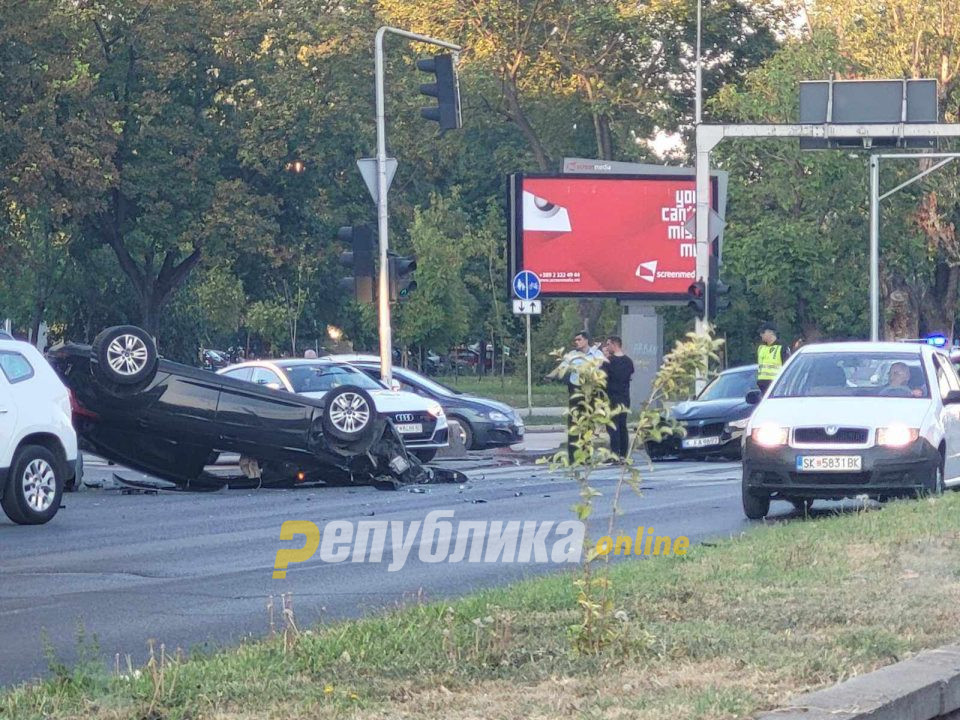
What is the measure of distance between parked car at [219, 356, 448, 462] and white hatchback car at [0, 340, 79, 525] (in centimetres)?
641

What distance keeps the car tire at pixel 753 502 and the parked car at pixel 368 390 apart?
26.0 ft

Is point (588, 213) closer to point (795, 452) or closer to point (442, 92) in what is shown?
point (442, 92)

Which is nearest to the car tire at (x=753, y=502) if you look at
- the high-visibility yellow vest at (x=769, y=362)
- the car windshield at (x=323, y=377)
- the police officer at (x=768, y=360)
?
the car windshield at (x=323, y=377)

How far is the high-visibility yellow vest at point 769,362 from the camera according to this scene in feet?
84.4

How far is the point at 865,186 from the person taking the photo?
51562 mm

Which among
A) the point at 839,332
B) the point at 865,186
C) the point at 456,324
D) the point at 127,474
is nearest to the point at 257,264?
the point at 456,324

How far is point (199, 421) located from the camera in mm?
19062

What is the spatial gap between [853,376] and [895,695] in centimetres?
995

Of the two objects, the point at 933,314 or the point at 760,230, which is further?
the point at 933,314

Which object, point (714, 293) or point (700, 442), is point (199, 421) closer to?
point (700, 442)

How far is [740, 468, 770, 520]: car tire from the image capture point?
15.2 m

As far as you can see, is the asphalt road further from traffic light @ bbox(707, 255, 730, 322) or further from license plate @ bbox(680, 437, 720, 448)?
traffic light @ bbox(707, 255, 730, 322)

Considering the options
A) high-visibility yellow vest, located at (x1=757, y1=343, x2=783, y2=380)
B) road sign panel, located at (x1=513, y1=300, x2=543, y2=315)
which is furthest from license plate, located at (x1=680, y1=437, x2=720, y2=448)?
road sign panel, located at (x1=513, y1=300, x2=543, y2=315)

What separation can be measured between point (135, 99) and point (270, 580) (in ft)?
126
